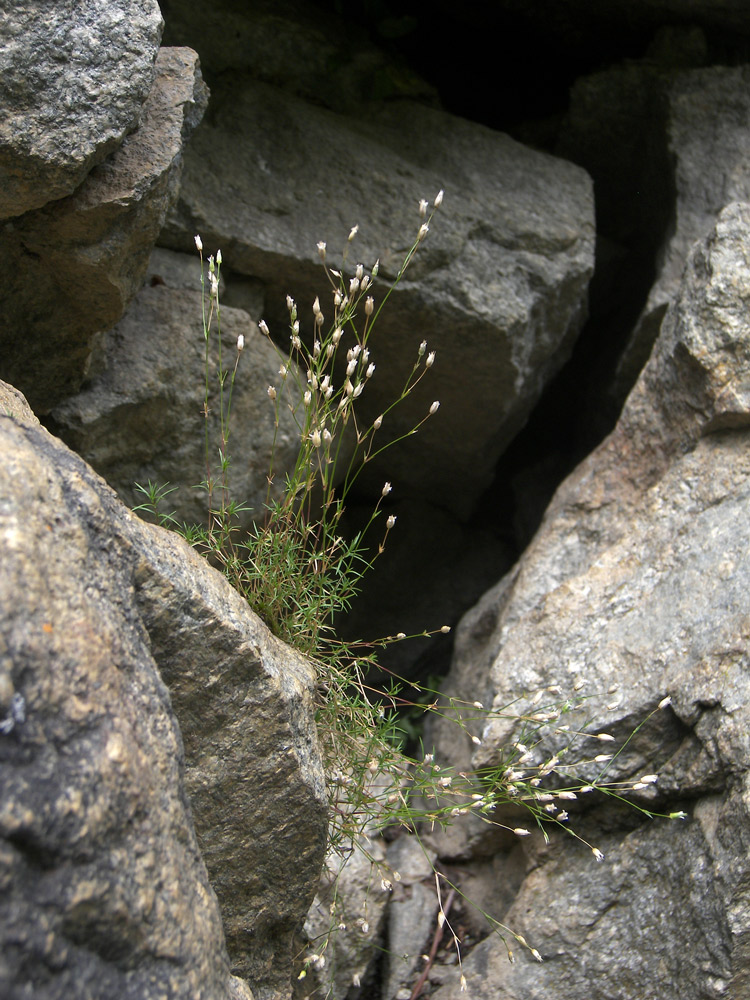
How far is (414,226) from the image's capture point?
305 cm

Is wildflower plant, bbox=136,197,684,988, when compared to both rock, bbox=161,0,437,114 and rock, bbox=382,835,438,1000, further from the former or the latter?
rock, bbox=161,0,437,114

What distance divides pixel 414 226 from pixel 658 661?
183 cm

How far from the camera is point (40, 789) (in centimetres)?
104

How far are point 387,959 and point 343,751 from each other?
0.77 meters

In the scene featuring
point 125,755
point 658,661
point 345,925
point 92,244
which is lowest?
point 345,925

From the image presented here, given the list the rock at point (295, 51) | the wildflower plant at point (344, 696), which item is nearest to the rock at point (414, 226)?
the rock at point (295, 51)

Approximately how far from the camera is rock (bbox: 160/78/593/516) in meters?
2.91

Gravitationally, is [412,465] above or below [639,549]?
below

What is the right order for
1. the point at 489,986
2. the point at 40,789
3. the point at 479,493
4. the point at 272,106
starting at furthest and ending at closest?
the point at 479,493
the point at 272,106
the point at 489,986
the point at 40,789

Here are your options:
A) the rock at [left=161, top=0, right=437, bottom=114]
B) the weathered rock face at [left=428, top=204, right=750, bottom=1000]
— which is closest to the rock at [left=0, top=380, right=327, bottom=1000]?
the weathered rock face at [left=428, top=204, right=750, bottom=1000]

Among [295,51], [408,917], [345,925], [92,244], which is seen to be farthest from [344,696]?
[295,51]

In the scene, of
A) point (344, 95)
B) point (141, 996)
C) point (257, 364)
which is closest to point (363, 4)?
point (344, 95)

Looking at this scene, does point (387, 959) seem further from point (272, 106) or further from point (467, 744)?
point (272, 106)

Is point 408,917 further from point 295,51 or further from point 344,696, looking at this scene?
point 295,51
